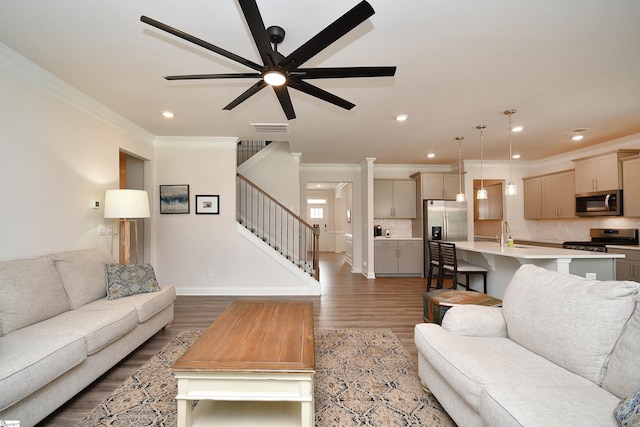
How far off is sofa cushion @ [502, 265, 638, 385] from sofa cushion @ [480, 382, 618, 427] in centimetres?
15

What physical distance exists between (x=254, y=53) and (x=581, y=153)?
662 cm

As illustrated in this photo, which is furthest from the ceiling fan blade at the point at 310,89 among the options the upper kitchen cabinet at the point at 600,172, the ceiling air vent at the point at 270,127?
the upper kitchen cabinet at the point at 600,172

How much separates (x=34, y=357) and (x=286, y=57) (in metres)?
2.36

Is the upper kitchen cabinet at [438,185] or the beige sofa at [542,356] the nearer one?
the beige sofa at [542,356]

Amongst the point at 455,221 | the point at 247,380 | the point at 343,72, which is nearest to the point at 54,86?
the point at 343,72

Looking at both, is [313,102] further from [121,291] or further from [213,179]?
[121,291]

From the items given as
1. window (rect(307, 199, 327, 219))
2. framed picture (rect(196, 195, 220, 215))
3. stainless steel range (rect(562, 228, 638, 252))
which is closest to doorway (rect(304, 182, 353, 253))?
window (rect(307, 199, 327, 219))

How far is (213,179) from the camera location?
487cm

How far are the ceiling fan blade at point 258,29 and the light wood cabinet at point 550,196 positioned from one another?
642cm

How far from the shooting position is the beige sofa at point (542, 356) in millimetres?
1230

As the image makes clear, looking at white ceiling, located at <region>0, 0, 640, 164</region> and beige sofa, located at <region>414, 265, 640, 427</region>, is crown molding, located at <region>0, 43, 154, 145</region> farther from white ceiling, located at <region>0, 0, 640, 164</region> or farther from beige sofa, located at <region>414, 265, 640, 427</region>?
beige sofa, located at <region>414, 265, 640, 427</region>

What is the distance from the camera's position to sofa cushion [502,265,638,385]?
4.64 feet

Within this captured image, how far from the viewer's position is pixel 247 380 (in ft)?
5.07

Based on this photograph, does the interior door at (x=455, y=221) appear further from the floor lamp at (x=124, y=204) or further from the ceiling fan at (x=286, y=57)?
the floor lamp at (x=124, y=204)
